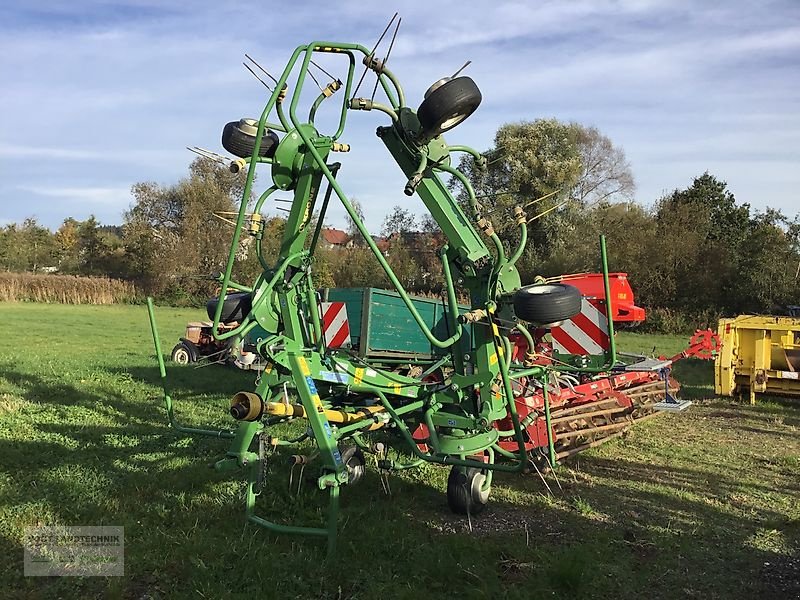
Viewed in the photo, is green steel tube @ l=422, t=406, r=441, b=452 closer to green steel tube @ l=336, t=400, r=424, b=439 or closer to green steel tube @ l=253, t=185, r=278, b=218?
green steel tube @ l=336, t=400, r=424, b=439

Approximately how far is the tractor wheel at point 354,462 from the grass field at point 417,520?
0.36ft

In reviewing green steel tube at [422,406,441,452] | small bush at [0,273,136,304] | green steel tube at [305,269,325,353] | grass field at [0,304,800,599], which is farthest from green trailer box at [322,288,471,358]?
small bush at [0,273,136,304]

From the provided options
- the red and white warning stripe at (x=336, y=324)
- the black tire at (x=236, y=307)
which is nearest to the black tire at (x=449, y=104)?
the black tire at (x=236, y=307)

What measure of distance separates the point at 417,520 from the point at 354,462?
82cm

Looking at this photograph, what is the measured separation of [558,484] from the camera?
551 centimetres

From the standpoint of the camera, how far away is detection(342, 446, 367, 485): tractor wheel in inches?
202

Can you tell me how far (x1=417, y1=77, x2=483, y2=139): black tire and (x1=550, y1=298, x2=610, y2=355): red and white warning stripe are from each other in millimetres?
3932

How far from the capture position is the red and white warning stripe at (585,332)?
734 cm

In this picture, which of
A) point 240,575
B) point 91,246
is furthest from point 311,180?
point 91,246

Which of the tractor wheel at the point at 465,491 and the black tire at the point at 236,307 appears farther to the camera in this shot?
the tractor wheel at the point at 465,491

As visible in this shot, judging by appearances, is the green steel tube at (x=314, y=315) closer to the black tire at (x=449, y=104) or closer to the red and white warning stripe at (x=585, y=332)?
the black tire at (x=449, y=104)

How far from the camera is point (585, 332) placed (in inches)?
290

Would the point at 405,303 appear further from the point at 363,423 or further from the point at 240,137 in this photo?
the point at 240,137

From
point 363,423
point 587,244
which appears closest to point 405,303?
point 363,423
